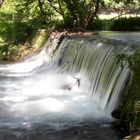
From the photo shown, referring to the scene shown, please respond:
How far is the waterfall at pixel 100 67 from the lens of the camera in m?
9.59

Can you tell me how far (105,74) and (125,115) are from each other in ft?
8.13

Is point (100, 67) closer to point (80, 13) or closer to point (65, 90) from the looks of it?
point (65, 90)

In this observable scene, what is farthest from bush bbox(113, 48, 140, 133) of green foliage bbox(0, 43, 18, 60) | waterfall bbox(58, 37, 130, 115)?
green foliage bbox(0, 43, 18, 60)

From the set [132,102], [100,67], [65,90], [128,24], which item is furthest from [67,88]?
[128,24]

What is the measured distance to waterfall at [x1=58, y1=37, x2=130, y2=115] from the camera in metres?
9.59

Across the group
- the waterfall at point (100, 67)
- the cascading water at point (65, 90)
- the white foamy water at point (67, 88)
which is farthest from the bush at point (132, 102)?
the white foamy water at point (67, 88)

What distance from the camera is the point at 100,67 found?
447 inches

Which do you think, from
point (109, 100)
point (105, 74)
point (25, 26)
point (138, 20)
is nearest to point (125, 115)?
point (109, 100)

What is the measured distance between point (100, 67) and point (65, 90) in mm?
1510

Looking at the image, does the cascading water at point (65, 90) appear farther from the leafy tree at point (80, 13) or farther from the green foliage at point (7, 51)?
the green foliage at point (7, 51)

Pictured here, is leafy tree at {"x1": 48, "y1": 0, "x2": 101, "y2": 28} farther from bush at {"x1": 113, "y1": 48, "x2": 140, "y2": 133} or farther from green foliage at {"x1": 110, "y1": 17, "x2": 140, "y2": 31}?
bush at {"x1": 113, "y1": 48, "x2": 140, "y2": 133}

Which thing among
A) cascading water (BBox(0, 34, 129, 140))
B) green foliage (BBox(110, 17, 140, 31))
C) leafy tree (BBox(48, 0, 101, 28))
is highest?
leafy tree (BBox(48, 0, 101, 28))

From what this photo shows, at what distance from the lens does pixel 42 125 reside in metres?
8.95

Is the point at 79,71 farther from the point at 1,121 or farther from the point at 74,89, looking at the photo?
the point at 1,121
